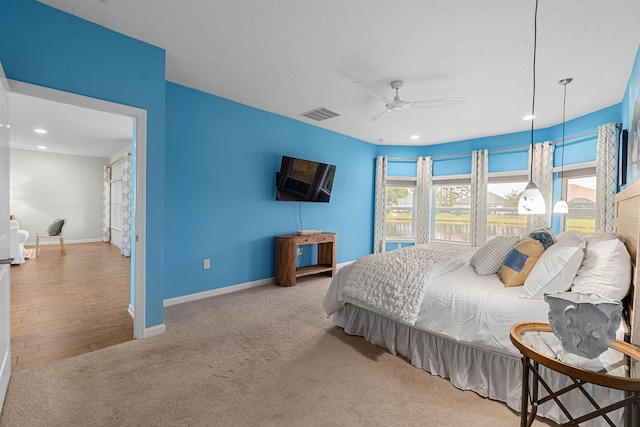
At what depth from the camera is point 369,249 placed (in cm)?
639

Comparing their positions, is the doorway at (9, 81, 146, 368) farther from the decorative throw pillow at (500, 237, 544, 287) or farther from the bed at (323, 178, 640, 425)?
the decorative throw pillow at (500, 237, 544, 287)

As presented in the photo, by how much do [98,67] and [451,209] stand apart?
6.04 m

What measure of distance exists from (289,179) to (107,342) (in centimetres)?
293

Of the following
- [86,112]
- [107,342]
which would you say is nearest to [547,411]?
[107,342]

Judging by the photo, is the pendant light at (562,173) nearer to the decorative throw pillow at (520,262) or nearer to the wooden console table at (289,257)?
the decorative throw pillow at (520,262)

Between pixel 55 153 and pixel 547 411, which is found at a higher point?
pixel 55 153

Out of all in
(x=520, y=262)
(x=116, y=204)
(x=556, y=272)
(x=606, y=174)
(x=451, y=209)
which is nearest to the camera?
(x=556, y=272)

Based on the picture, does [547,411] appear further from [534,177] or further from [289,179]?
[534,177]

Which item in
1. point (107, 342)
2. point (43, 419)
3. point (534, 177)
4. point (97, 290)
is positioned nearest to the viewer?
point (43, 419)

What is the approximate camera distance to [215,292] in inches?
152

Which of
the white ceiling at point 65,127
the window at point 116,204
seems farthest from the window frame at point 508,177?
the window at point 116,204

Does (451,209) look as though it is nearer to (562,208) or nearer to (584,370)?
(562,208)

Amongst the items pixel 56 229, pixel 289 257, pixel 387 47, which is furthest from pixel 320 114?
pixel 56 229

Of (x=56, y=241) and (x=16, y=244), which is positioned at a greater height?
(x=16, y=244)
